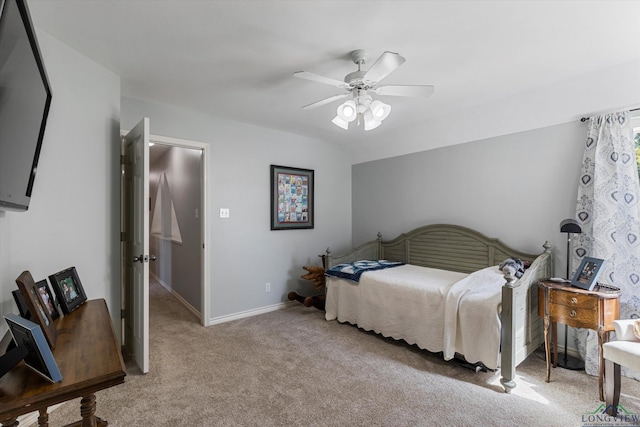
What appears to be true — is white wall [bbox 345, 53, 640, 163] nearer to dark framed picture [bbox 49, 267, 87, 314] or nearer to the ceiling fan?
the ceiling fan

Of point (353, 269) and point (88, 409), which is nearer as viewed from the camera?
point (88, 409)

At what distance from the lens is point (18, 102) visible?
1171mm

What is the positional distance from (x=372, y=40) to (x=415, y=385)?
7.83ft

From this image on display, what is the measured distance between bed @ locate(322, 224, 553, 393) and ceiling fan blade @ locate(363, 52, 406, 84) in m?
1.58

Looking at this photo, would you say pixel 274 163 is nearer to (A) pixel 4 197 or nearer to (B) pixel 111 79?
(B) pixel 111 79

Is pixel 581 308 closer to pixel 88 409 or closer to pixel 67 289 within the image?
pixel 88 409

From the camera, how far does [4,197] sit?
115cm

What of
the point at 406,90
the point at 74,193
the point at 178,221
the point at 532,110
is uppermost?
the point at 532,110

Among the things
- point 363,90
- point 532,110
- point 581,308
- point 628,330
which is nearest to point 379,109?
point 363,90

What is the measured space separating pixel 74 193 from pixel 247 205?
5.96ft

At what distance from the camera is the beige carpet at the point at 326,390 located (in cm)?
188

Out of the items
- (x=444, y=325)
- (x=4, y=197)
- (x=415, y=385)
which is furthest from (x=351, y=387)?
(x=4, y=197)

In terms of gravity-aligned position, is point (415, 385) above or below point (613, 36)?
below

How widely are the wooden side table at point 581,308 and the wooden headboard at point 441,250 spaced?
2.14 feet
